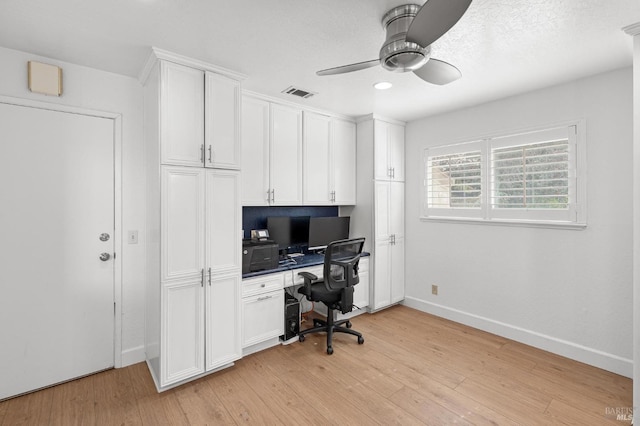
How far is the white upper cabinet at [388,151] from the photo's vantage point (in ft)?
12.7

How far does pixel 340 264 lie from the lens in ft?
9.63

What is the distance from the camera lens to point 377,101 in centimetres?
332

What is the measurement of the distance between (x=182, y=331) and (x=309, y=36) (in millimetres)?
2340

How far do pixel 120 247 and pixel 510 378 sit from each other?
344 cm

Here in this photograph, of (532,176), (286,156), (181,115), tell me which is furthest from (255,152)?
(532,176)

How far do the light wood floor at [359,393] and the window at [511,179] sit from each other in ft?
4.50

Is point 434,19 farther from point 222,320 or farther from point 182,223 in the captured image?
point 222,320

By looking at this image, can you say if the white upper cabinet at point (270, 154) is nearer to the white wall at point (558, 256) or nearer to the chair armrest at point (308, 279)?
the chair armrest at point (308, 279)

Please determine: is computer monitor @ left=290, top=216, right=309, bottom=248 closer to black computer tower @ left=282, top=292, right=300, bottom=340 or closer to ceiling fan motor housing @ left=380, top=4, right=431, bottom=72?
black computer tower @ left=282, top=292, right=300, bottom=340

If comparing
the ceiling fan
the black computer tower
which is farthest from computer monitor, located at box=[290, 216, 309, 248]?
the ceiling fan

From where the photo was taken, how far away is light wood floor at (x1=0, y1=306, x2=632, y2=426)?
2.04 m

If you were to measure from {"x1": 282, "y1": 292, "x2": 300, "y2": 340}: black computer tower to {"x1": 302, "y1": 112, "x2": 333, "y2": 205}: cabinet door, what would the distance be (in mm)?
1120

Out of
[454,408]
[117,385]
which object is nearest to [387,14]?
[454,408]

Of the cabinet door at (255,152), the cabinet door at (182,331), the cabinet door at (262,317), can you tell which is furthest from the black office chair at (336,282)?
the cabinet door at (182,331)
